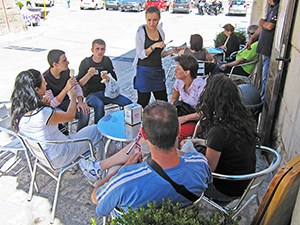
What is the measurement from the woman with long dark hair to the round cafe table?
718 mm

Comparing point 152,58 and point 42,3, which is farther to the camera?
point 42,3

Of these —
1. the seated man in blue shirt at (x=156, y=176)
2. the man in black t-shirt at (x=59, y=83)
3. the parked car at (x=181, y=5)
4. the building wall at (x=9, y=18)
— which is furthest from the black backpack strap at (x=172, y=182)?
the parked car at (x=181, y=5)

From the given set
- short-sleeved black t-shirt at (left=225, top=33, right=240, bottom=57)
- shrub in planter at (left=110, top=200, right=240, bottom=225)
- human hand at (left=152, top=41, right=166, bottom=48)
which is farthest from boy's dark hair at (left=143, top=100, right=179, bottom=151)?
short-sleeved black t-shirt at (left=225, top=33, right=240, bottom=57)

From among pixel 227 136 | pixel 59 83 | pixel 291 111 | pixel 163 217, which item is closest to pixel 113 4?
pixel 59 83

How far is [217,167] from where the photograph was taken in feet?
6.81

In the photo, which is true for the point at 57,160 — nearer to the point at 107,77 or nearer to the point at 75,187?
the point at 75,187

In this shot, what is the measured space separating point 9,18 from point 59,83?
954 cm

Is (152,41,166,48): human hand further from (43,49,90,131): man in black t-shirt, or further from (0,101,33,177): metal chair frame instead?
(0,101,33,177): metal chair frame

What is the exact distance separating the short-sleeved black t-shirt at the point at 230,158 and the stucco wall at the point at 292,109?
0.62 meters

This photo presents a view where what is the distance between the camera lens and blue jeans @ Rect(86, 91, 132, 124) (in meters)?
3.59

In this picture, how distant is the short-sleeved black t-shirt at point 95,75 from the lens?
3668mm

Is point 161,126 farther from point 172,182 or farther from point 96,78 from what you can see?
point 96,78

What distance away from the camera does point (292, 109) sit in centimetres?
269

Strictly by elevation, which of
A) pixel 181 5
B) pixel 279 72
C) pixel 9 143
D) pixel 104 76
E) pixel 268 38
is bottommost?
pixel 9 143
